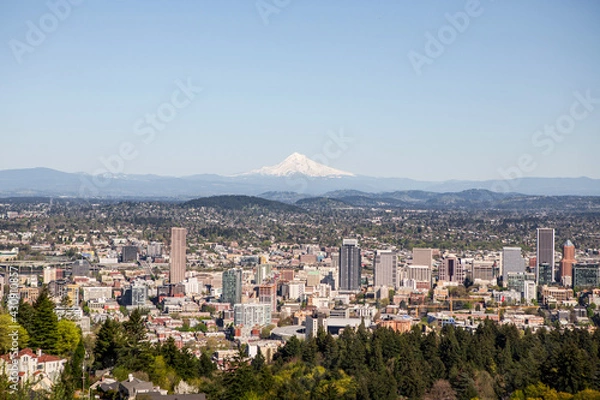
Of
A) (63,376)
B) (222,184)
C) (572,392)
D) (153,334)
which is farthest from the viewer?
(222,184)

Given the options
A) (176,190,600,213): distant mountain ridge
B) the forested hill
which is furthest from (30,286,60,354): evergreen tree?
(176,190,600,213): distant mountain ridge

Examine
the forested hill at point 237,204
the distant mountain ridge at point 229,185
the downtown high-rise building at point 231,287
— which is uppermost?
the distant mountain ridge at point 229,185

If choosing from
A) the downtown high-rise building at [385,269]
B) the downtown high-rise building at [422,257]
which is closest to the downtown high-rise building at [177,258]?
the downtown high-rise building at [385,269]

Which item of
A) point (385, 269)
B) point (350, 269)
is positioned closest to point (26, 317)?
point (350, 269)

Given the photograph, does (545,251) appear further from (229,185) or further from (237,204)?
(229,185)

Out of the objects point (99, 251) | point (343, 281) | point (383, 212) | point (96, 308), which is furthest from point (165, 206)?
point (96, 308)

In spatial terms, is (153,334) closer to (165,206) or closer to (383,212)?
(165,206)

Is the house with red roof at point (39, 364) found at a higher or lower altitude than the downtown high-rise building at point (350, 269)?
higher

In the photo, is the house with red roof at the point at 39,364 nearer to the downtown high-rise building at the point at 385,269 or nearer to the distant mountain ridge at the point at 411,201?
the downtown high-rise building at the point at 385,269
